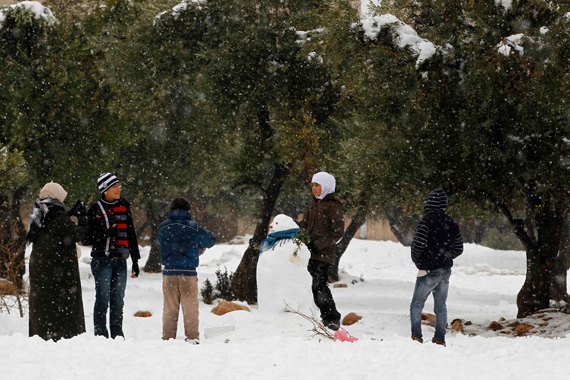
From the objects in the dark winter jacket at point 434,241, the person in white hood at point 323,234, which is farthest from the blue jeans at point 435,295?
the person in white hood at point 323,234

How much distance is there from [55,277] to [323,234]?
3551 millimetres

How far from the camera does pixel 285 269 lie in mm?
10555

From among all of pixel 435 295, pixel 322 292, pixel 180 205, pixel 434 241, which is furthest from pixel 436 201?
pixel 180 205

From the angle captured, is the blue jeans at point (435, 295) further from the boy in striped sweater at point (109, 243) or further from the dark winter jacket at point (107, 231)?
the dark winter jacket at point (107, 231)

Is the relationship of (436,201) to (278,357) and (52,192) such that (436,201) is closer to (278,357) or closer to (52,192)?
(278,357)

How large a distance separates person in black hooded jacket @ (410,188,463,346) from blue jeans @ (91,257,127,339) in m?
3.57

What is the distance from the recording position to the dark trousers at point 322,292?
1063 cm

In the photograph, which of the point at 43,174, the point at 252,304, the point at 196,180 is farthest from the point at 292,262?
the point at 196,180

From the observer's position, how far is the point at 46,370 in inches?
266

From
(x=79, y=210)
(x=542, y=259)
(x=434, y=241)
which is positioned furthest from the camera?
(x=542, y=259)

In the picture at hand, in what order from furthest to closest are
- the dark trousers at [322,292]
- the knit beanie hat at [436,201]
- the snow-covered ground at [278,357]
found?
the dark trousers at [322,292], the knit beanie hat at [436,201], the snow-covered ground at [278,357]

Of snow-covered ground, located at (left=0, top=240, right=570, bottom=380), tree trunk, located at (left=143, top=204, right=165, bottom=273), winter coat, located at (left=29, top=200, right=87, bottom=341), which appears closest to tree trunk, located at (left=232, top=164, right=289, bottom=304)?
snow-covered ground, located at (left=0, top=240, right=570, bottom=380)

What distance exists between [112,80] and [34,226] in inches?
352

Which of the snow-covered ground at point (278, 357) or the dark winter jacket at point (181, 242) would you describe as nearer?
the snow-covered ground at point (278, 357)
